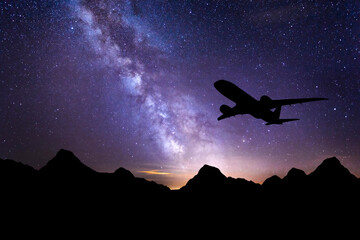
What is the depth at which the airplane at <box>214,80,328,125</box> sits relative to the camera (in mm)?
17625

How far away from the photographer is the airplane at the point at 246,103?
1762 centimetres

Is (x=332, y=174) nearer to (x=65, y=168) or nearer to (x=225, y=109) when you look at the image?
(x=225, y=109)

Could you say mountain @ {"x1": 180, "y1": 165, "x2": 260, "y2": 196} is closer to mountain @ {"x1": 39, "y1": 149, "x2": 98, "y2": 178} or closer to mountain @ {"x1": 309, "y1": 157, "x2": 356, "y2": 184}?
mountain @ {"x1": 309, "y1": 157, "x2": 356, "y2": 184}

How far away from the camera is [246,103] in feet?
61.0

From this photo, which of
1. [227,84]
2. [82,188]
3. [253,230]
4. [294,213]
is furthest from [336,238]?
[82,188]

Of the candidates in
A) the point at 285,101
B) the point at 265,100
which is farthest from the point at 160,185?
the point at 285,101

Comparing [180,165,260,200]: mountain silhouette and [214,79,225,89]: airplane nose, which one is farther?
[180,165,260,200]: mountain silhouette

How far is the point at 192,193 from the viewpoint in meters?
107

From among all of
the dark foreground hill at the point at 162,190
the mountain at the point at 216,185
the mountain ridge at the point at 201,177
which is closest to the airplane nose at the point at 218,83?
the dark foreground hill at the point at 162,190

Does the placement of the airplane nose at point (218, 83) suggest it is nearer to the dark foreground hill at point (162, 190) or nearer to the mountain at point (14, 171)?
the dark foreground hill at point (162, 190)

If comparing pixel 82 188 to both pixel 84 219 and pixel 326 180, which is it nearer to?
pixel 84 219

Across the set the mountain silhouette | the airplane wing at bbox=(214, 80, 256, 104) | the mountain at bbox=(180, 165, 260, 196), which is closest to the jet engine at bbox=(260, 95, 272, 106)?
the airplane wing at bbox=(214, 80, 256, 104)

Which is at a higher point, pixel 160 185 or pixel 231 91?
pixel 231 91

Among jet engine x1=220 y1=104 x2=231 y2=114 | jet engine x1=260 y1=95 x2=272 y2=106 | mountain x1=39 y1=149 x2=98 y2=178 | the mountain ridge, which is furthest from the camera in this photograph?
mountain x1=39 y1=149 x2=98 y2=178
